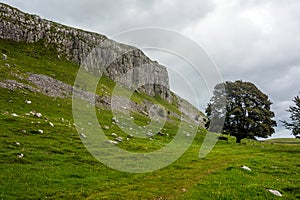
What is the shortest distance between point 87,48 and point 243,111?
88.4 m

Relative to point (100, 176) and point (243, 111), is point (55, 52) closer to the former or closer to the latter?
point (243, 111)

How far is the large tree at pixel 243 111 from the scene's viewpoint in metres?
66.8

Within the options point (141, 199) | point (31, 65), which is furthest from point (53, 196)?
point (31, 65)

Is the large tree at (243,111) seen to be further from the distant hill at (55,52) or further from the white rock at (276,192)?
the white rock at (276,192)

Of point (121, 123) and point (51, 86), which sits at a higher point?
point (51, 86)

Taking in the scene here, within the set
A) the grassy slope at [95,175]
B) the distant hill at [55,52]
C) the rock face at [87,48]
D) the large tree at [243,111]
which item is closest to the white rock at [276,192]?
the grassy slope at [95,175]

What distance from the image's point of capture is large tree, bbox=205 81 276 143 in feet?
219

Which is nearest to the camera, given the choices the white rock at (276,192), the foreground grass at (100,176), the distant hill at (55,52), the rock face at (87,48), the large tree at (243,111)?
the foreground grass at (100,176)

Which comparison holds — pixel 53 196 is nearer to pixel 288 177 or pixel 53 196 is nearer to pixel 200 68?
pixel 200 68

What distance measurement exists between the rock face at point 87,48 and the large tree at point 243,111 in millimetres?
71809

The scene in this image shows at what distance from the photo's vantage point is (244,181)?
80.6 feet

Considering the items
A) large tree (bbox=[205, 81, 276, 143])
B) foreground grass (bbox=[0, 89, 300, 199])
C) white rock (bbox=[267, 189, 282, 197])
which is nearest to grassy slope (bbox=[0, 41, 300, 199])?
foreground grass (bbox=[0, 89, 300, 199])

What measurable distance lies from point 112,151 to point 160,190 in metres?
16.3

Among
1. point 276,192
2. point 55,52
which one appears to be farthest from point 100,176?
point 55,52
